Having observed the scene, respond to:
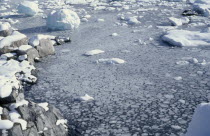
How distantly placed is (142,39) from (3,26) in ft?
14.5

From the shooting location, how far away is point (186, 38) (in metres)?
9.19

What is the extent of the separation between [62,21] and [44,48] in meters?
3.17

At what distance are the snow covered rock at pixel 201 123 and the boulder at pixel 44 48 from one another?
5824 mm

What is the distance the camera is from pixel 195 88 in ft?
18.7

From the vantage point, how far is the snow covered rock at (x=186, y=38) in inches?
341

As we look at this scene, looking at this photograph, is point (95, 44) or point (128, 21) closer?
point (95, 44)

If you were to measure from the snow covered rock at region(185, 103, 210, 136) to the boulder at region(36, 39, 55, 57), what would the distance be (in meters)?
5.82

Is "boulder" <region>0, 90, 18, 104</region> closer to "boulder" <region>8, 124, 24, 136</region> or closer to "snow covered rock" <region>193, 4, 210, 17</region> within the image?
"boulder" <region>8, 124, 24, 136</region>

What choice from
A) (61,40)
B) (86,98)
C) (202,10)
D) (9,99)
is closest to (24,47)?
(61,40)

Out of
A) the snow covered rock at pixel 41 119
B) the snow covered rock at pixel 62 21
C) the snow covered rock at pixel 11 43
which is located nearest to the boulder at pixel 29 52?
the snow covered rock at pixel 11 43

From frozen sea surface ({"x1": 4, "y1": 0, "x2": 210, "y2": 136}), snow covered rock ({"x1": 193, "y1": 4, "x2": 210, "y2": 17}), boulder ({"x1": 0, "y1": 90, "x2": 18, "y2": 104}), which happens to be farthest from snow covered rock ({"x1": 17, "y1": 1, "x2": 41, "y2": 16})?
boulder ({"x1": 0, "y1": 90, "x2": 18, "y2": 104})

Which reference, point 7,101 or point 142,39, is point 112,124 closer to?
point 7,101

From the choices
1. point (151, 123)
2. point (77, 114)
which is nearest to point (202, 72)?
point (151, 123)

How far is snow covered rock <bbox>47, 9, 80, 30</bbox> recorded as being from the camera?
11055mm
